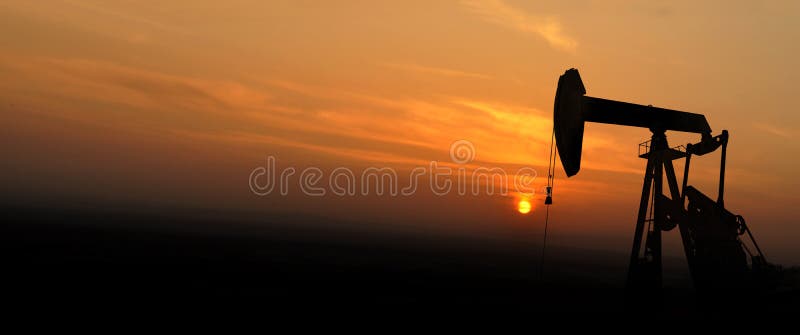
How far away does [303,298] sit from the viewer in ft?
116

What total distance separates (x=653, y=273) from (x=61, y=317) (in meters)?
26.5

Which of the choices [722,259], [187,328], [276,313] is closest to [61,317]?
[187,328]

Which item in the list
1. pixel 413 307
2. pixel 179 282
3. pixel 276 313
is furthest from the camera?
pixel 179 282

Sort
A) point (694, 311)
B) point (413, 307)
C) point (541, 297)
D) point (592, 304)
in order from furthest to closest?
point (541, 297) < point (592, 304) < point (413, 307) < point (694, 311)

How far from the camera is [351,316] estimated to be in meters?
28.8

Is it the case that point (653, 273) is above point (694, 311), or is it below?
above

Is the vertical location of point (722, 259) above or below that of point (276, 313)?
above

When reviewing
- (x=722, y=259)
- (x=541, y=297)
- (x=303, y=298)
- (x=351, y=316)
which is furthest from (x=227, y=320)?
(x=541, y=297)

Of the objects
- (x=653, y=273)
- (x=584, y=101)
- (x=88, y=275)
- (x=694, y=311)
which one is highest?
(x=584, y=101)

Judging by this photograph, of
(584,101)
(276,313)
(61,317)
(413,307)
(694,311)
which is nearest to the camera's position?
(584,101)

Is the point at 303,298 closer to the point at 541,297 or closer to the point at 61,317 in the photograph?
the point at 61,317

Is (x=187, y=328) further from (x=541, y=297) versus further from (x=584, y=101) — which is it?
(x=541, y=297)

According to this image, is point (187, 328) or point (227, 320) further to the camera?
point (227, 320)

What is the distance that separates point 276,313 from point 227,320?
10.1ft
